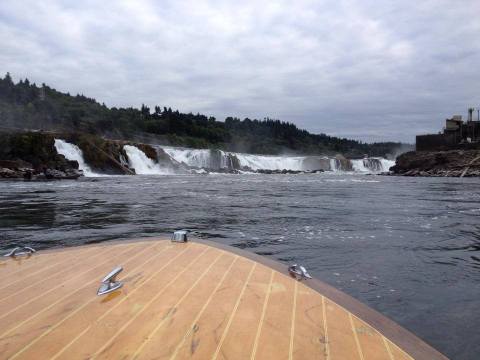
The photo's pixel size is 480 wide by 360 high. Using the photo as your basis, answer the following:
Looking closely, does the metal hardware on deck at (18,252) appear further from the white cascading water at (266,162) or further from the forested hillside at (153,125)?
the forested hillside at (153,125)

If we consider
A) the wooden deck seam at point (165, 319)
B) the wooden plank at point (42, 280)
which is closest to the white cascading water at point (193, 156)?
the wooden plank at point (42, 280)

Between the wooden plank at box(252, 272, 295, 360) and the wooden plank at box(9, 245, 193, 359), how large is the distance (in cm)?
75

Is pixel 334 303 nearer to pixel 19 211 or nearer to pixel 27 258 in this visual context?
pixel 27 258

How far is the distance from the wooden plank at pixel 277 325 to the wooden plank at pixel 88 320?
2.46 ft

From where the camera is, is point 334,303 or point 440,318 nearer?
point 334,303

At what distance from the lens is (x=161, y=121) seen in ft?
373

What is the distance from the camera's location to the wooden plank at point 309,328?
1955 millimetres

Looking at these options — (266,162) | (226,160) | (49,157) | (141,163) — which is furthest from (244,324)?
(266,162)

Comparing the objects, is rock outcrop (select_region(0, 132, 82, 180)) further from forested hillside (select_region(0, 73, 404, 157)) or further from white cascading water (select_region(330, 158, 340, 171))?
white cascading water (select_region(330, 158, 340, 171))

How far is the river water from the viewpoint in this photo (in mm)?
3826

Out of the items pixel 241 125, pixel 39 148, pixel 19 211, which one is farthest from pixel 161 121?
pixel 19 211

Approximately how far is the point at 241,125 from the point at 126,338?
14275 centimetres

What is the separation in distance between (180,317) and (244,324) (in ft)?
1.13

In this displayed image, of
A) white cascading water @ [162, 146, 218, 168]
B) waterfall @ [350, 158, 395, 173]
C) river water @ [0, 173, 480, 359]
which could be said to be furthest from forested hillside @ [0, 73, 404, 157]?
river water @ [0, 173, 480, 359]
